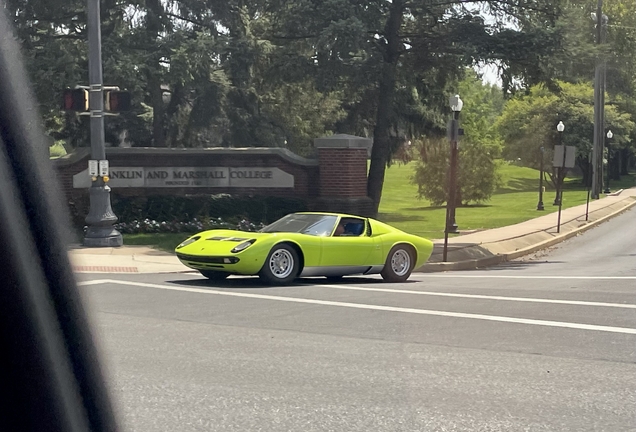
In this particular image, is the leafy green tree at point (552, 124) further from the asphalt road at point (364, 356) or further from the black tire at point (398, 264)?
the asphalt road at point (364, 356)

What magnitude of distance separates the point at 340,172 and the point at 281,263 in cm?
1036

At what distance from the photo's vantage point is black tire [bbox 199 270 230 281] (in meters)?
13.8

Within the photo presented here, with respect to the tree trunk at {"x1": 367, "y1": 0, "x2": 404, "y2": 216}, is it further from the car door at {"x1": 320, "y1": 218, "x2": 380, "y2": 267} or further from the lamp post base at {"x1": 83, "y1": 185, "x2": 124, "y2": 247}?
the car door at {"x1": 320, "y1": 218, "x2": 380, "y2": 267}

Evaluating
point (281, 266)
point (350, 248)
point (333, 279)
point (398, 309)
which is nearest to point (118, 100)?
point (333, 279)

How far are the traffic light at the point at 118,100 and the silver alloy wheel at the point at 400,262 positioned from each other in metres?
6.47

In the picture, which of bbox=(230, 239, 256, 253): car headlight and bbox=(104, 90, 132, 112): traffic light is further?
bbox=(104, 90, 132, 112): traffic light

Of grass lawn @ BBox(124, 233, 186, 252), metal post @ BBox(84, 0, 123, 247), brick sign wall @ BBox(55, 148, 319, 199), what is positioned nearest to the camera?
metal post @ BBox(84, 0, 123, 247)

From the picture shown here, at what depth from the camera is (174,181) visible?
910 inches

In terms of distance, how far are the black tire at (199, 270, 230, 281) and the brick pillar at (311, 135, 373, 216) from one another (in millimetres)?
9552

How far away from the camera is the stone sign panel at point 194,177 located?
74.8ft

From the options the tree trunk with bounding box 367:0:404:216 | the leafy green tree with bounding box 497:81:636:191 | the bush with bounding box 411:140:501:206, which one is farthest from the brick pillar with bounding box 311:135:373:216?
the leafy green tree with bounding box 497:81:636:191

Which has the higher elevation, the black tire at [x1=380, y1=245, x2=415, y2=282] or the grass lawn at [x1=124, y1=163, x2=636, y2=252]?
the black tire at [x1=380, y1=245, x2=415, y2=282]

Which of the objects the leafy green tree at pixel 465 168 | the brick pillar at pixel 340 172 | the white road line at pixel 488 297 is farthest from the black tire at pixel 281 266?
the leafy green tree at pixel 465 168

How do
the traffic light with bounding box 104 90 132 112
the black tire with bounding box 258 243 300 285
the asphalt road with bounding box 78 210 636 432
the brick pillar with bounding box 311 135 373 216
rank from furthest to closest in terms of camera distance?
the brick pillar with bounding box 311 135 373 216 → the traffic light with bounding box 104 90 132 112 → the black tire with bounding box 258 243 300 285 → the asphalt road with bounding box 78 210 636 432
